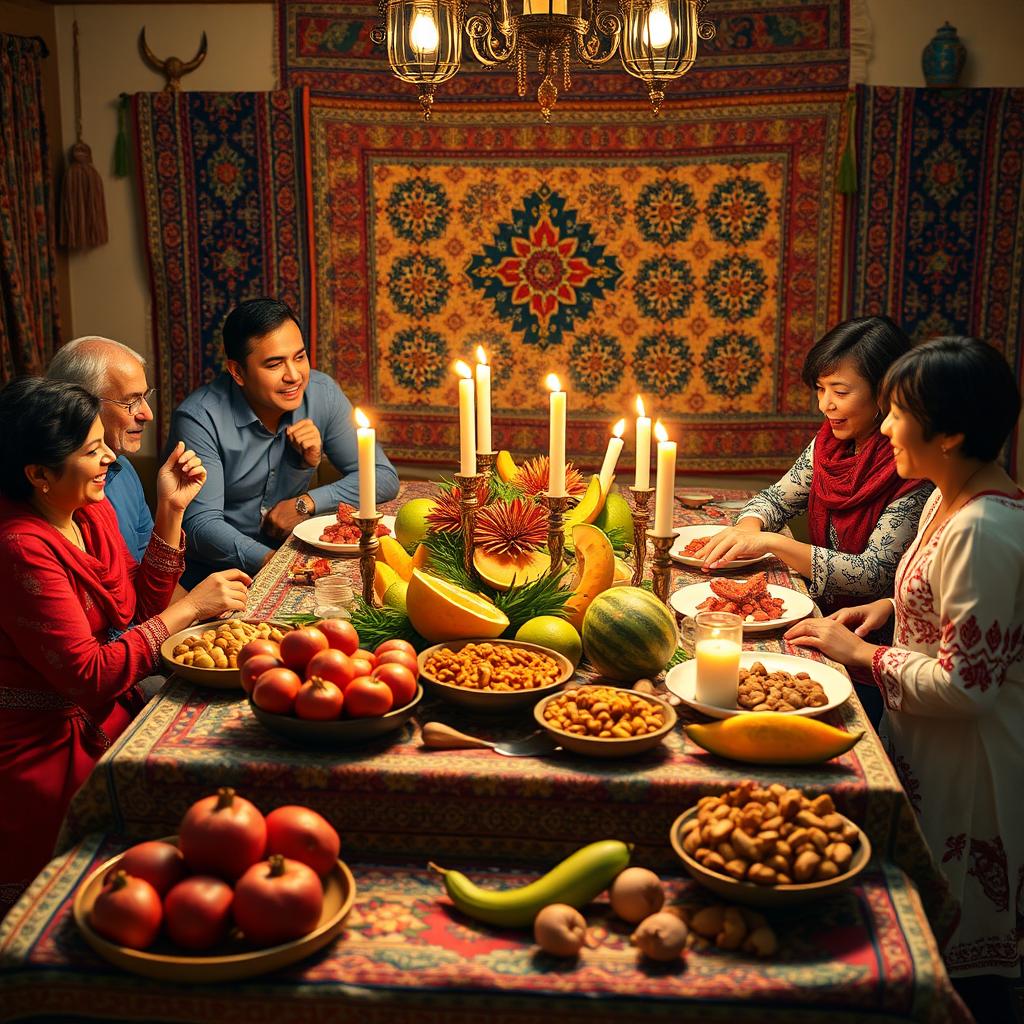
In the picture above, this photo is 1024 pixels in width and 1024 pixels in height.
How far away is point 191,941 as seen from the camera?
1.43 metres

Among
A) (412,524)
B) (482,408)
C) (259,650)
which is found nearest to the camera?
(259,650)

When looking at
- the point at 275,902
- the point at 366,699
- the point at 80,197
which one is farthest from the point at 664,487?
the point at 80,197

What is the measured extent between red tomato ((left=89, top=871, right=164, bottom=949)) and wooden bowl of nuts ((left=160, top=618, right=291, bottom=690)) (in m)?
0.53

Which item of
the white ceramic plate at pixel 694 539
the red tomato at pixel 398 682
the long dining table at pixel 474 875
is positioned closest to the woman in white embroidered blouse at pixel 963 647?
the long dining table at pixel 474 875

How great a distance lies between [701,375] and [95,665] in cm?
307

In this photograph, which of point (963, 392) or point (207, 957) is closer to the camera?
point (207, 957)

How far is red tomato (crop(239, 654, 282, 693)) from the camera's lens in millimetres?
1784

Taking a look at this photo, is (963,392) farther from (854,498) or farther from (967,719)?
(854,498)

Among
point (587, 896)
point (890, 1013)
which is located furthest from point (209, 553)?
point (890, 1013)

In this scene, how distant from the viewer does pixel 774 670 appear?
2.04m

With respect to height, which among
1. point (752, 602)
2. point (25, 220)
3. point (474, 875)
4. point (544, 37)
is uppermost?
point (544, 37)

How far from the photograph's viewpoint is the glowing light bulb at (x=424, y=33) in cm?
254

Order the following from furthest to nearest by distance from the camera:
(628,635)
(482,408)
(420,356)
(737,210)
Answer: (420,356) < (737,210) < (482,408) < (628,635)

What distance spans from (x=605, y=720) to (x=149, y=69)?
3.89 m
